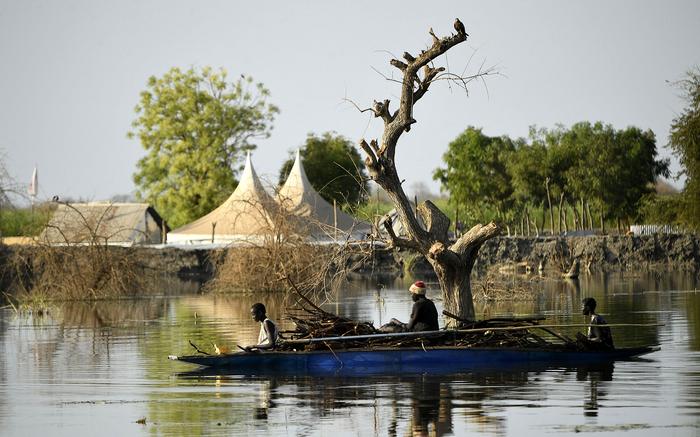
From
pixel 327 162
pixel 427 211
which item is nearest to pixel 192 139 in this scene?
pixel 327 162

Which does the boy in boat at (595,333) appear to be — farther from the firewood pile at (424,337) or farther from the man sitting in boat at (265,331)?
the man sitting in boat at (265,331)

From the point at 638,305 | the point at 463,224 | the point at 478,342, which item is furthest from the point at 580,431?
the point at 463,224

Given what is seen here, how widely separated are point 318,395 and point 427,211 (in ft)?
29.6

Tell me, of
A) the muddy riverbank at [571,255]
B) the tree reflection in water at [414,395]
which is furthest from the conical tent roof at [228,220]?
the tree reflection in water at [414,395]

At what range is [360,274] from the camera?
241 ft

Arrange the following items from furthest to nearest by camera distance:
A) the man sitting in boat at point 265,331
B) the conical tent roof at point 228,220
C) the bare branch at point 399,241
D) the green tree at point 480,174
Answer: the green tree at point 480,174 → the conical tent roof at point 228,220 → the bare branch at point 399,241 → the man sitting in boat at point 265,331

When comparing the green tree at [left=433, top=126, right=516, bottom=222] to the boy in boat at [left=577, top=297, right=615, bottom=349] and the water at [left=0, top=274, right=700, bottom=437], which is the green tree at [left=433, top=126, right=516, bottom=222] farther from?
the boy in boat at [left=577, top=297, right=615, bottom=349]

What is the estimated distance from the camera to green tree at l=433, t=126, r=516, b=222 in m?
85.1

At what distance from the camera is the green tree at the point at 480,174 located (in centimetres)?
8506

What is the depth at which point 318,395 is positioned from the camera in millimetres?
19922

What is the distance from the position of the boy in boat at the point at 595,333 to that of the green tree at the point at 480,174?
201 ft

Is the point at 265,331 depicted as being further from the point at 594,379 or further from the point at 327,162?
the point at 327,162

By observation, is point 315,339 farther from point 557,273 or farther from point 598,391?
point 557,273

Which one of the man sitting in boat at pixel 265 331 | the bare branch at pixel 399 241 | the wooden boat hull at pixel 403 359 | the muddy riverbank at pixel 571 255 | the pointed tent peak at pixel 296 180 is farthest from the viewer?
the muddy riverbank at pixel 571 255
